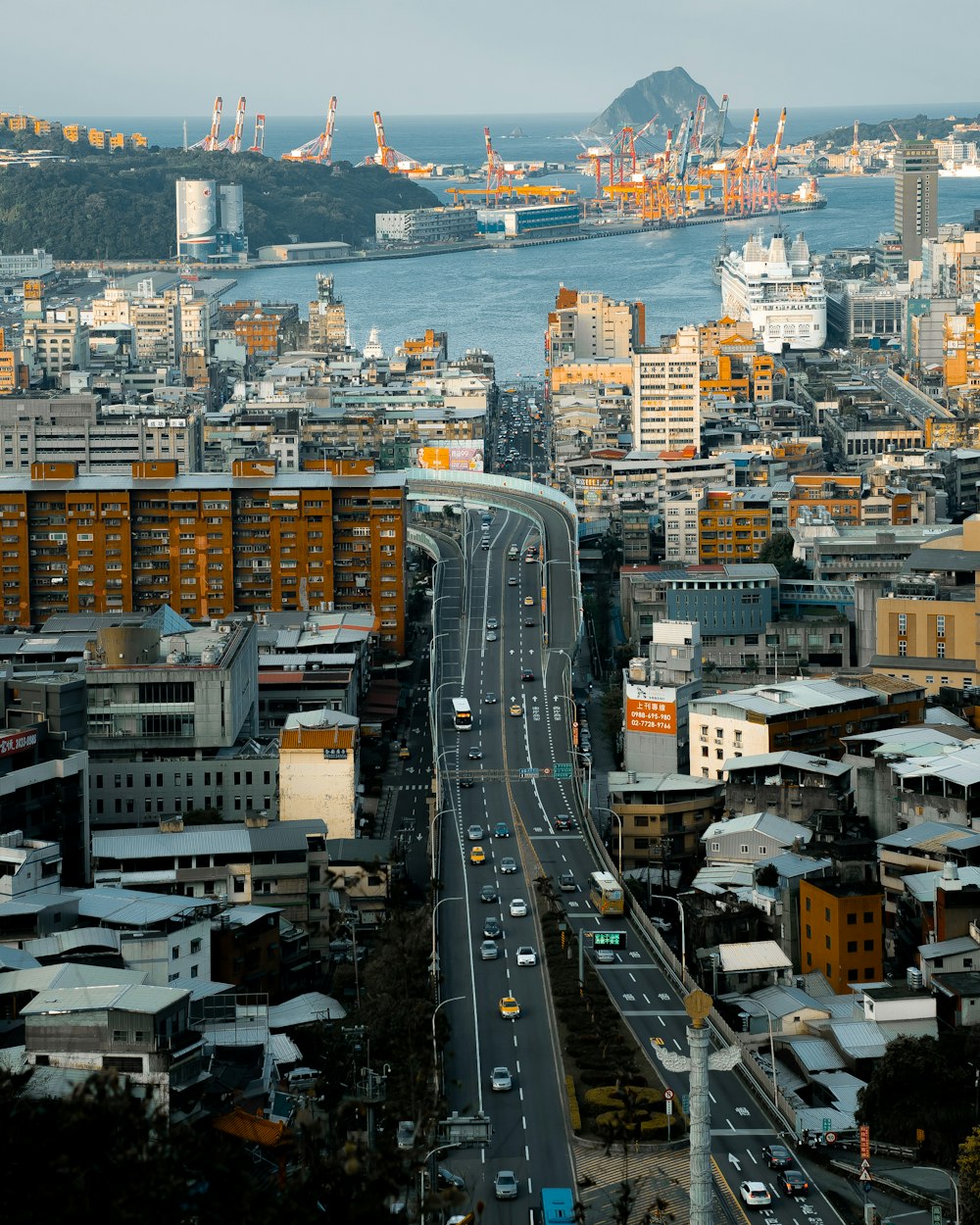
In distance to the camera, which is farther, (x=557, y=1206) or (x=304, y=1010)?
(x=304, y=1010)

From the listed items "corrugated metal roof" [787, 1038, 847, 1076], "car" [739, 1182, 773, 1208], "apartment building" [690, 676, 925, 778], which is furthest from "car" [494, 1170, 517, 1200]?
"apartment building" [690, 676, 925, 778]

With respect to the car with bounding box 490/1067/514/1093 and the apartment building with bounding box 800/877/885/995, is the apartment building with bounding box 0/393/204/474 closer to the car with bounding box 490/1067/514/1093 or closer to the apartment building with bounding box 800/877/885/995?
the apartment building with bounding box 800/877/885/995

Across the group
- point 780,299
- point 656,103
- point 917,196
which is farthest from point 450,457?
point 656,103

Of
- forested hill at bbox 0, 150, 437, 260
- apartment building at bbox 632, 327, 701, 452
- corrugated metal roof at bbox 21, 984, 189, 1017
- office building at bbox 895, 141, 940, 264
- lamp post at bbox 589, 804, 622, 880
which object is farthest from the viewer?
forested hill at bbox 0, 150, 437, 260

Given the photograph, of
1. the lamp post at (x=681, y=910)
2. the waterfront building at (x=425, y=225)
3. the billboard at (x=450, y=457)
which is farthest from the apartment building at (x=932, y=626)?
the waterfront building at (x=425, y=225)

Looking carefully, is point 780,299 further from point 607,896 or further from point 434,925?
point 434,925

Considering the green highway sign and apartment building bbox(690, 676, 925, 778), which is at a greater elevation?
apartment building bbox(690, 676, 925, 778)

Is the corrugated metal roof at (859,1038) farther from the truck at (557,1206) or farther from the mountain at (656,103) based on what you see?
the mountain at (656,103)
